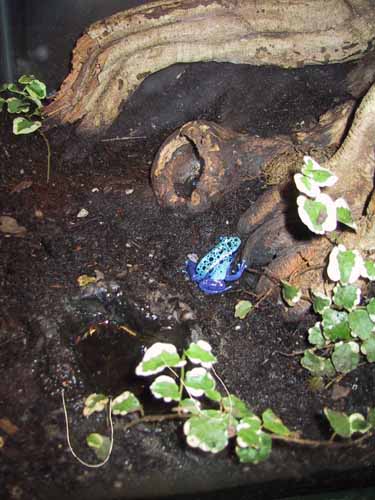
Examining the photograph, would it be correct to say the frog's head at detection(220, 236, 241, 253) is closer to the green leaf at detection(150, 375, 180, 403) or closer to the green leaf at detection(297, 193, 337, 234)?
the green leaf at detection(297, 193, 337, 234)

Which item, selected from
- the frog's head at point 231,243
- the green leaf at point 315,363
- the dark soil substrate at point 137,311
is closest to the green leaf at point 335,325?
the green leaf at point 315,363

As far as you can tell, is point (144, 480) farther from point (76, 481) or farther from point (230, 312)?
point (230, 312)

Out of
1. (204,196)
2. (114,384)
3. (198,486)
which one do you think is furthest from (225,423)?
(204,196)

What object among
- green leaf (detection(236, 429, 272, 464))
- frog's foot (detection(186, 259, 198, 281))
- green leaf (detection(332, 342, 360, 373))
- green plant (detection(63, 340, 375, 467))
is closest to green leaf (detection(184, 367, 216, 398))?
green plant (detection(63, 340, 375, 467))

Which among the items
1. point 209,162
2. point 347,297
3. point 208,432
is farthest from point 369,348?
point 209,162

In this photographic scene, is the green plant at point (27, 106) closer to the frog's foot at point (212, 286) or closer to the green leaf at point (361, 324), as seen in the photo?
the frog's foot at point (212, 286)

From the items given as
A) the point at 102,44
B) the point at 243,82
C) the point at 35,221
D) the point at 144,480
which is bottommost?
the point at 144,480

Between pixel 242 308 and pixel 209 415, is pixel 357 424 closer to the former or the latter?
pixel 209 415
